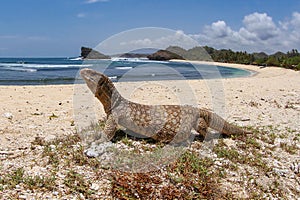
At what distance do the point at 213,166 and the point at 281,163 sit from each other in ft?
5.00

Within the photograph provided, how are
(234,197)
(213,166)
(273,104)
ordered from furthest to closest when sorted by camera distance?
(273,104), (213,166), (234,197)

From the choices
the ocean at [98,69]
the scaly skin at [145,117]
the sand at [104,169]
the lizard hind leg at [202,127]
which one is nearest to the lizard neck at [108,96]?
the scaly skin at [145,117]

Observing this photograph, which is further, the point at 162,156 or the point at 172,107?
the point at 172,107

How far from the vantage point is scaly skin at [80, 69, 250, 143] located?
6.51 m

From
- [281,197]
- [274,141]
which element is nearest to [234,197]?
[281,197]

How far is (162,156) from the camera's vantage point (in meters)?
5.79

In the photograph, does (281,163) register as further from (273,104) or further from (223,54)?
(223,54)

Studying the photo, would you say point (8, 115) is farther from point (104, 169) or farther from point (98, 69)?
point (98, 69)

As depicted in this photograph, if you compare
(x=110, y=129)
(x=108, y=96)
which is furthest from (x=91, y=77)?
(x=110, y=129)

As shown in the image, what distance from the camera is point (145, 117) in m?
6.55

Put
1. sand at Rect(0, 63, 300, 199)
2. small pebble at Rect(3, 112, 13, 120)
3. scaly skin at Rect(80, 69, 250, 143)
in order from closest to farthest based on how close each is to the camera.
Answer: sand at Rect(0, 63, 300, 199) → scaly skin at Rect(80, 69, 250, 143) → small pebble at Rect(3, 112, 13, 120)

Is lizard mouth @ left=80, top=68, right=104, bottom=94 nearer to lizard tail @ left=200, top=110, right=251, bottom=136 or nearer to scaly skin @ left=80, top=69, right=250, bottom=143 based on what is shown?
scaly skin @ left=80, top=69, right=250, bottom=143

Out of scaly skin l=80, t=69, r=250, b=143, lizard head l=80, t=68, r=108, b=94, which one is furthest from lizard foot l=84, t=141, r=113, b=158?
lizard head l=80, t=68, r=108, b=94

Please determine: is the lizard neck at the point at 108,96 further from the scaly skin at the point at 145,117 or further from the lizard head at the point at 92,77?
the lizard head at the point at 92,77
